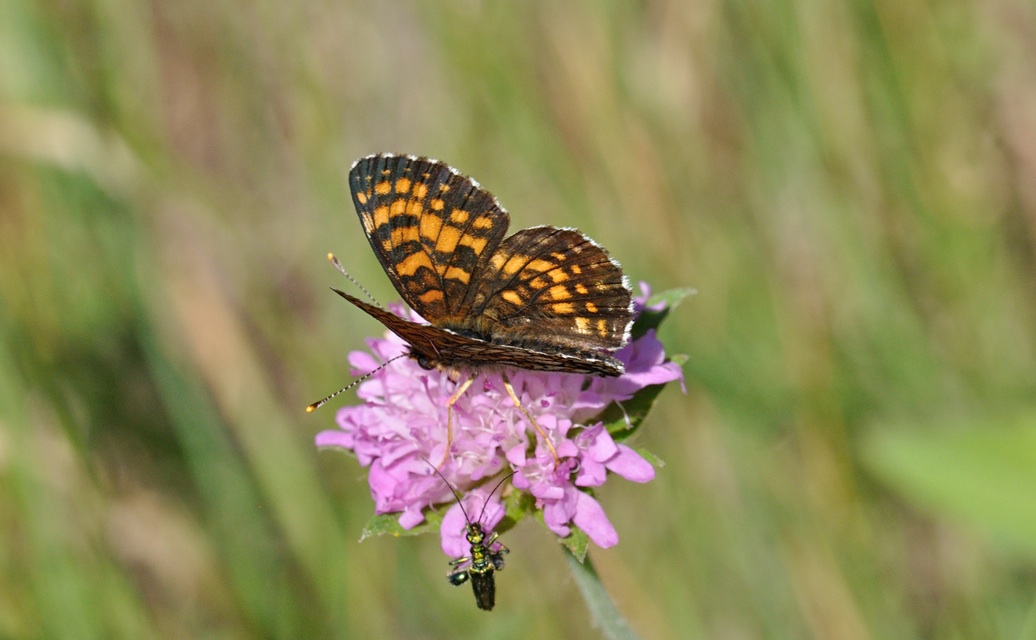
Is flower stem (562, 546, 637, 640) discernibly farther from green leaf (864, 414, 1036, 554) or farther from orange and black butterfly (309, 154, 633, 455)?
→ green leaf (864, 414, 1036, 554)

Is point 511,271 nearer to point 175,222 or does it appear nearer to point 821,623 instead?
point 821,623

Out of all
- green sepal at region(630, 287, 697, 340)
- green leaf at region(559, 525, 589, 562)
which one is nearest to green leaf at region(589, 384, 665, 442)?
green sepal at region(630, 287, 697, 340)

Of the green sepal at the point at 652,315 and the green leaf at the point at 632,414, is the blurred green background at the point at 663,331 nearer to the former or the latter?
the green sepal at the point at 652,315

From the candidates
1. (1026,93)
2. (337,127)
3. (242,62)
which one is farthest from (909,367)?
(242,62)

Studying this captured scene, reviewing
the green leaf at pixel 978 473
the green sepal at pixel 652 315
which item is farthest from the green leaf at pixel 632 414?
the green leaf at pixel 978 473

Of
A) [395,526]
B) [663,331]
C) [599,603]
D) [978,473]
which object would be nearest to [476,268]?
[395,526]

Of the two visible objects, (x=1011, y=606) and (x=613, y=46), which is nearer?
(x=1011, y=606)
